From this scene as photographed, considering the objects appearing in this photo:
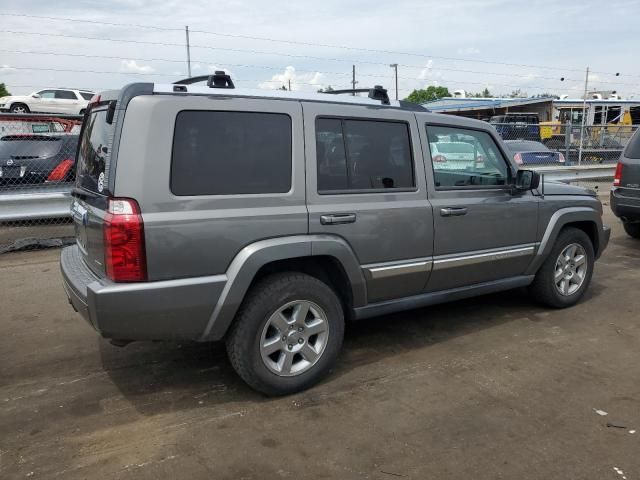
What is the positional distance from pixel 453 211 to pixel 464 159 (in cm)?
56

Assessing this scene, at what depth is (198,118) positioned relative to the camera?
125 inches

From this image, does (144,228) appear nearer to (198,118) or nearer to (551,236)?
(198,118)

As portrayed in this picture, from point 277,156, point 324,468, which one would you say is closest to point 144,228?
point 277,156

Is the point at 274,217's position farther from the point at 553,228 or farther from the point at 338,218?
the point at 553,228

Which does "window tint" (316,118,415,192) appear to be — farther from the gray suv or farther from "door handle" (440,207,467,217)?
"door handle" (440,207,467,217)

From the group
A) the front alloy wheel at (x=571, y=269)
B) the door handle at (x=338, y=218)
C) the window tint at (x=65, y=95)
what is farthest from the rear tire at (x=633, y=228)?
the window tint at (x=65, y=95)

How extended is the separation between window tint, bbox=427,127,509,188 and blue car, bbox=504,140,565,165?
1030 centimetres

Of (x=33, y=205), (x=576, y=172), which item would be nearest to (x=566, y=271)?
(x=33, y=205)

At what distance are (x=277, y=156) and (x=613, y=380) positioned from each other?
2716 mm

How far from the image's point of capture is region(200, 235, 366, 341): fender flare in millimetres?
3211

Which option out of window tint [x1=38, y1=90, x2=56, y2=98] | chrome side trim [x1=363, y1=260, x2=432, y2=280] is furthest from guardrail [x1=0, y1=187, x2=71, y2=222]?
window tint [x1=38, y1=90, x2=56, y2=98]

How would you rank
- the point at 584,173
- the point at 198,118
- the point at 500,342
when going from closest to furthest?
1. the point at 198,118
2. the point at 500,342
3. the point at 584,173

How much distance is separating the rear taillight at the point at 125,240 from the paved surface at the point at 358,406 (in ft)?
3.02

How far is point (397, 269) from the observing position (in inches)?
155
